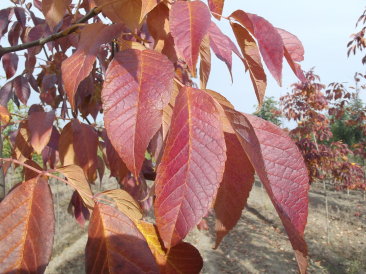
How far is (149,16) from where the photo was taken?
0.50m

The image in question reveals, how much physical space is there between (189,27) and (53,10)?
1.15 ft

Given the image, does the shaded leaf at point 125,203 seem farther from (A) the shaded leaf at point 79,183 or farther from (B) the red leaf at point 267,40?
(B) the red leaf at point 267,40

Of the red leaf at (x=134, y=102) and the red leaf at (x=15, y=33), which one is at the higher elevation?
the red leaf at (x=15, y=33)

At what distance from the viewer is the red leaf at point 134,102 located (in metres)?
0.32

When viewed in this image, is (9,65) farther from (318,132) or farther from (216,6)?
(318,132)

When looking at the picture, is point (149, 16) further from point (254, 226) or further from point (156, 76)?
point (254, 226)

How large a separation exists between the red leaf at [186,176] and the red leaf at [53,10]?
404 millimetres

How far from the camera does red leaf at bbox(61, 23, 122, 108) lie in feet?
1.29

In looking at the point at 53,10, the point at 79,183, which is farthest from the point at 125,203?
the point at 53,10

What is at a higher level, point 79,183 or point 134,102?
point 134,102

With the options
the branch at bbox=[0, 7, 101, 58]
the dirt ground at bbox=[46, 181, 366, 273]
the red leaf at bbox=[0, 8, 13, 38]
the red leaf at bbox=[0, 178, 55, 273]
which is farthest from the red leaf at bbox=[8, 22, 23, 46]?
the dirt ground at bbox=[46, 181, 366, 273]

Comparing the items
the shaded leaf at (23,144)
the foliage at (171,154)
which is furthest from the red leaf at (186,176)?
the shaded leaf at (23,144)

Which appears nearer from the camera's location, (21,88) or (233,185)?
(233,185)

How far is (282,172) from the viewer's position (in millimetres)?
340
